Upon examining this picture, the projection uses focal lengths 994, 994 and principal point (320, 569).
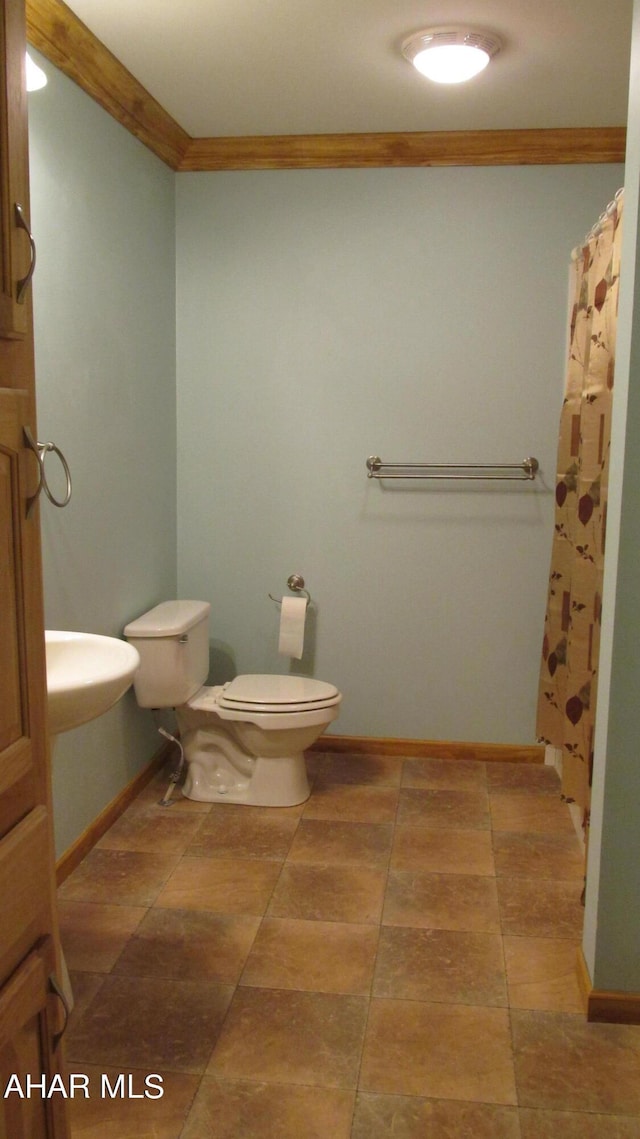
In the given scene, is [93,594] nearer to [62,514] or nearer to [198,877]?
[62,514]

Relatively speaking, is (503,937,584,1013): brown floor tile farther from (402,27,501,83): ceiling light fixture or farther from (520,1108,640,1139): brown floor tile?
(402,27,501,83): ceiling light fixture

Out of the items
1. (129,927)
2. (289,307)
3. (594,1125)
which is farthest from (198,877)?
A: (289,307)

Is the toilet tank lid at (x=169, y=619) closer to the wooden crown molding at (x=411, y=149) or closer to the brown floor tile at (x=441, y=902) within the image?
the brown floor tile at (x=441, y=902)

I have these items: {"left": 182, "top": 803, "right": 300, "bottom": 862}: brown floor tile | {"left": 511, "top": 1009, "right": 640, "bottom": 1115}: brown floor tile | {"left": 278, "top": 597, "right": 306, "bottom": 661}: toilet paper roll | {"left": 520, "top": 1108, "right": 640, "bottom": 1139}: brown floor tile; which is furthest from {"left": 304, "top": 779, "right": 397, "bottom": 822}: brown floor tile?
{"left": 520, "top": 1108, "right": 640, "bottom": 1139}: brown floor tile

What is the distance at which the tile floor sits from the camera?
1956 millimetres

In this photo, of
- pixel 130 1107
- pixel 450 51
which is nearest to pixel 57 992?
pixel 130 1107

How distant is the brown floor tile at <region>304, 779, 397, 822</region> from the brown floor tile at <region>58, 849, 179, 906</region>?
0.60 metres

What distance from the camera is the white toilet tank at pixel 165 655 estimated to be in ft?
10.7

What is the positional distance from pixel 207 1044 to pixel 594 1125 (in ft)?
2.65

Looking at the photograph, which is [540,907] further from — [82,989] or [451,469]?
[451,469]

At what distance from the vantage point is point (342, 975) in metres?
A: 2.43

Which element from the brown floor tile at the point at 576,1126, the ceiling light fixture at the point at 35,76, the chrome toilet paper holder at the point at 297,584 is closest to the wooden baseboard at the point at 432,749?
the chrome toilet paper holder at the point at 297,584

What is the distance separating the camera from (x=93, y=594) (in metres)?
3.03

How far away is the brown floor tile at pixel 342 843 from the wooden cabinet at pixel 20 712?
1.68 meters
